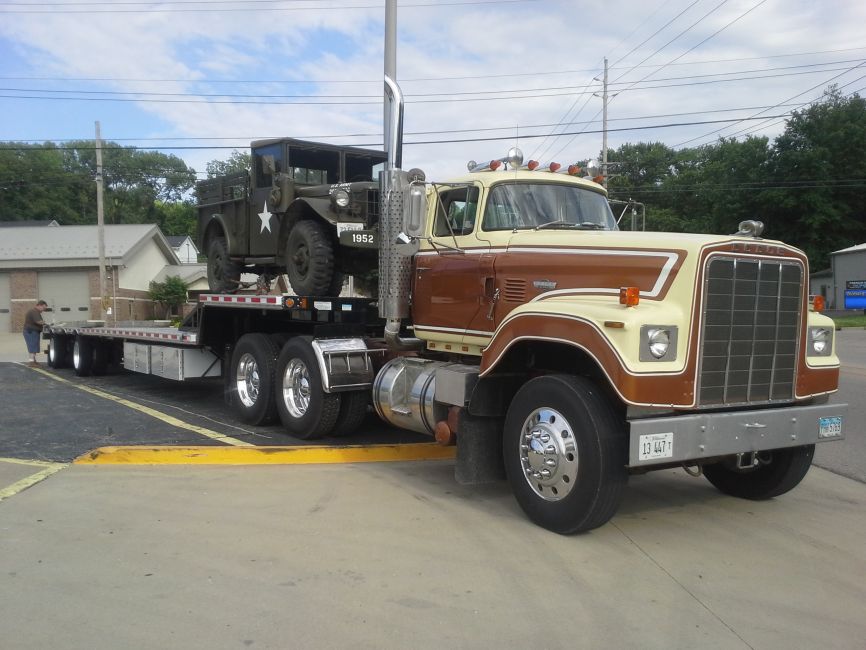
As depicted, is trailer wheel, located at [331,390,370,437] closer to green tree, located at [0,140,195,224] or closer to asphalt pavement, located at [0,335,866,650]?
asphalt pavement, located at [0,335,866,650]

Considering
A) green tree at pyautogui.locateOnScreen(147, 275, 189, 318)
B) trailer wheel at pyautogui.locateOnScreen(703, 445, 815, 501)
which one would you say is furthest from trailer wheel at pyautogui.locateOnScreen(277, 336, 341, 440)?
green tree at pyautogui.locateOnScreen(147, 275, 189, 318)

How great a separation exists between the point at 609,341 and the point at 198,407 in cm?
714

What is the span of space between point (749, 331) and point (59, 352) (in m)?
14.3

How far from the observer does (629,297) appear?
15.0 feet

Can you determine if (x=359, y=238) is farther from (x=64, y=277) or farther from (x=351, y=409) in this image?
(x=64, y=277)

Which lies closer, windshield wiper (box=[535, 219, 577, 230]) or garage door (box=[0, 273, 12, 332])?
windshield wiper (box=[535, 219, 577, 230])

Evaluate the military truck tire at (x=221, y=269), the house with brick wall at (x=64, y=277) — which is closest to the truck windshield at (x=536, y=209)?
the military truck tire at (x=221, y=269)

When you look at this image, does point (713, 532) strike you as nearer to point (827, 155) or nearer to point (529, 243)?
point (529, 243)

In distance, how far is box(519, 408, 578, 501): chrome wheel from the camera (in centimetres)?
477

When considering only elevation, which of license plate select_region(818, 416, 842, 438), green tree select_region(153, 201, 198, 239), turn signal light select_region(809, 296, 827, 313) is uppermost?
green tree select_region(153, 201, 198, 239)

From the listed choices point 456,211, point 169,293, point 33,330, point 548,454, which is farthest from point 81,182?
point 548,454

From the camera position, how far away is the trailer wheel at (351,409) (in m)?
7.52

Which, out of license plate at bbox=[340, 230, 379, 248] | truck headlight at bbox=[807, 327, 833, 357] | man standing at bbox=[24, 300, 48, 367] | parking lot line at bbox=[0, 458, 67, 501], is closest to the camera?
truck headlight at bbox=[807, 327, 833, 357]

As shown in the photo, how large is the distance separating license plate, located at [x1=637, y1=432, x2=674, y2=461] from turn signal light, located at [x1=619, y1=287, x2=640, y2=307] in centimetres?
80
